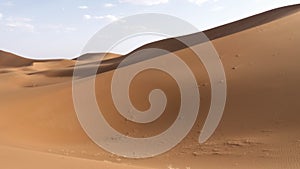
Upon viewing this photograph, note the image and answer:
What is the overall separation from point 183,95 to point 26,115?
6421 millimetres

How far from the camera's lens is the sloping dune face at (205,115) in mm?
8789

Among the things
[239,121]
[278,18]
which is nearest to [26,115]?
[239,121]

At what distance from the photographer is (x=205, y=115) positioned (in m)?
12.2

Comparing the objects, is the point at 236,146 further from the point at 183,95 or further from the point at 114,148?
the point at 183,95

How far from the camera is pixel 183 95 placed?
13.9 meters

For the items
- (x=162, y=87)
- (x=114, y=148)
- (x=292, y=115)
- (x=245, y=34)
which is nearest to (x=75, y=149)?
(x=114, y=148)

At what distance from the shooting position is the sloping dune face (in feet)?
28.8

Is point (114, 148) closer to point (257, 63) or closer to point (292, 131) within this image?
point (292, 131)

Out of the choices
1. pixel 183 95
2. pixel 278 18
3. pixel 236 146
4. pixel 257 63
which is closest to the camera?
pixel 236 146

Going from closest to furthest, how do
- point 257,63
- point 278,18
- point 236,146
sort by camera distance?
point 236,146 → point 257,63 → point 278,18

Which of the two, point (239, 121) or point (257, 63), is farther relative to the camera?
point (257, 63)

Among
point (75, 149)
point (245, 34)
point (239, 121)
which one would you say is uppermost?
point (245, 34)

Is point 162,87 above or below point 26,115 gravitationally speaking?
above

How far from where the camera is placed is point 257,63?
1534cm
